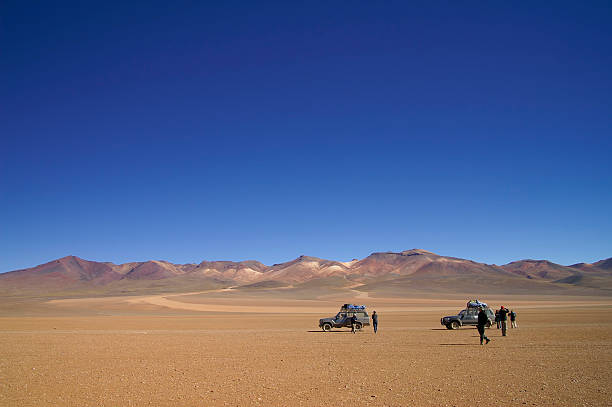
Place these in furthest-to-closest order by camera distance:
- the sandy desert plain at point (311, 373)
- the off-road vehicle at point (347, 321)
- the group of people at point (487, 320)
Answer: the off-road vehicle at point (347, 321), the group of people at point (487, 320), the sandy desert plain at point (311, 373)

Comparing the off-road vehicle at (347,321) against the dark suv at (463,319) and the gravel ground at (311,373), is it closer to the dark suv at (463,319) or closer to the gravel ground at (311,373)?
the dark suv at (463,319)

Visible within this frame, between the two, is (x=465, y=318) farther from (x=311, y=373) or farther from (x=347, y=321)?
(x=311, y=373)

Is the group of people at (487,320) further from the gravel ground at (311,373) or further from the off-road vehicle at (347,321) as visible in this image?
the off-road vehicle at (347,321)

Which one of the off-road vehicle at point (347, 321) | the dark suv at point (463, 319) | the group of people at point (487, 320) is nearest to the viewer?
the group of people at point (487, 320)

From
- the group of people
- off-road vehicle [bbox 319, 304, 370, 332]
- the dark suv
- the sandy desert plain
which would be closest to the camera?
the sandy desert plain

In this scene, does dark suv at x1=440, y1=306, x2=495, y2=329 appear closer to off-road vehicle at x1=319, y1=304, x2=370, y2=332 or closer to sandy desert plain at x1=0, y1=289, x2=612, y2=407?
off-road vehicle at x1=319, y1=304, x2=370, y2=332

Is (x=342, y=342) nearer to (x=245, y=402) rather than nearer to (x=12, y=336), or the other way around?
(x=245, y=402)

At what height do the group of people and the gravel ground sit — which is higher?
the group of people

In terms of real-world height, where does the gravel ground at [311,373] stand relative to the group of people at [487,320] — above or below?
below

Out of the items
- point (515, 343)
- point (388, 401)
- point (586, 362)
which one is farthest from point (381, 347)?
point (388, 401)

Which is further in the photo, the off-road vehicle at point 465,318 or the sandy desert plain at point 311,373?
the off-road vehicle at point 465,318

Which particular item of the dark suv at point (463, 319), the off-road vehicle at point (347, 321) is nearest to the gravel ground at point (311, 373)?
the dark suv at point (463, 319)

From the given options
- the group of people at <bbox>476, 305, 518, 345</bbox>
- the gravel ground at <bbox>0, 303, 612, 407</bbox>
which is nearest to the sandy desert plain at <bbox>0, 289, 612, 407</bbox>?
the gravel ground at <bbox>0, 303, 612, 407</bbox>

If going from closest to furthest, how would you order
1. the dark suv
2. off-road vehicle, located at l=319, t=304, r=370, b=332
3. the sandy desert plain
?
1. the sandy desert plain
2. the dark suv
3. off-road vehicle, located at l=319, t=304, r=370, b=332
